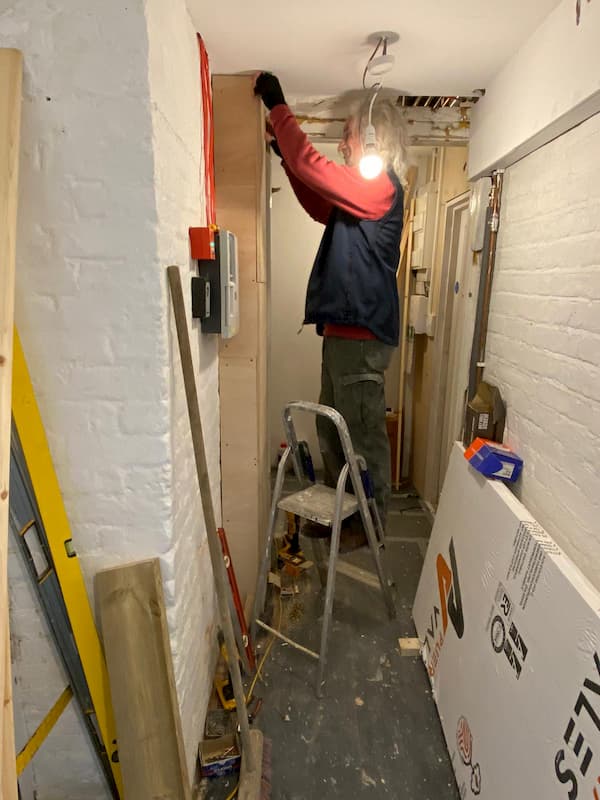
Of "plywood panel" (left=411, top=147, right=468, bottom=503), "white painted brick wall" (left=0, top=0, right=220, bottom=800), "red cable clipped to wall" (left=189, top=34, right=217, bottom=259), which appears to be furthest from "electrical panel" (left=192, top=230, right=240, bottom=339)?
"plywood panel" (left=411, top=147, right=468, bottom=503)

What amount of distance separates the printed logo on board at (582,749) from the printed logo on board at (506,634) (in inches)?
8.9

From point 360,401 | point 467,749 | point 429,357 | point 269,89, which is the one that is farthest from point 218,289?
point 429,357

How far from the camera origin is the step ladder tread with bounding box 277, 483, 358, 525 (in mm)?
1914

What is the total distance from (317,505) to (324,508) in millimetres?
39

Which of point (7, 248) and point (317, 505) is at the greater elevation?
point (7, 248)

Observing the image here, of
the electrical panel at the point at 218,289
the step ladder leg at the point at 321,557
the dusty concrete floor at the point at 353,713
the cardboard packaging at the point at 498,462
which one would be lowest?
the dusty concrete floor at the point at 353,713

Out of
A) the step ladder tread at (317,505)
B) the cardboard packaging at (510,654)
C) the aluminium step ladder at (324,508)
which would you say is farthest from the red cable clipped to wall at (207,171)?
the cardboard packaging at (510,654)

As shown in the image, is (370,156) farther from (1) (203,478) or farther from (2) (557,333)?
(1) (203,478)

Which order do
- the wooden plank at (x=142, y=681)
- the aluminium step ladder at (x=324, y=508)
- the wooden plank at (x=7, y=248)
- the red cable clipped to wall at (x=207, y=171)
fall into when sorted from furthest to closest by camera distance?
the aluminium step ladder at (x=324, y=508) → the red cable clipped to wall at (x=207, y=171) → the wooden plank at (x=142, y=681) → the wooden plank at (x=7, y=248)

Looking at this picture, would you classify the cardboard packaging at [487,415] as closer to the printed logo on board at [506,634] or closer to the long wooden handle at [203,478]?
the printed logo on board at [506,634]

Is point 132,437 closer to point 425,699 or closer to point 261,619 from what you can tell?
point 261,619

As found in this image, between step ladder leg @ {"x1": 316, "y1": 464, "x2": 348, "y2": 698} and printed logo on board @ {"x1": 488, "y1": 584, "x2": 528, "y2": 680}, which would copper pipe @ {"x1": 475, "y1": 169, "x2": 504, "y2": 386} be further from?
printed logo on board @ {"x1": 488, "y1": 584, "x2": 528, "y2": 680}

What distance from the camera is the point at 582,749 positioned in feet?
3.34

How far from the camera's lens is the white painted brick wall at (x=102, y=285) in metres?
0.99
